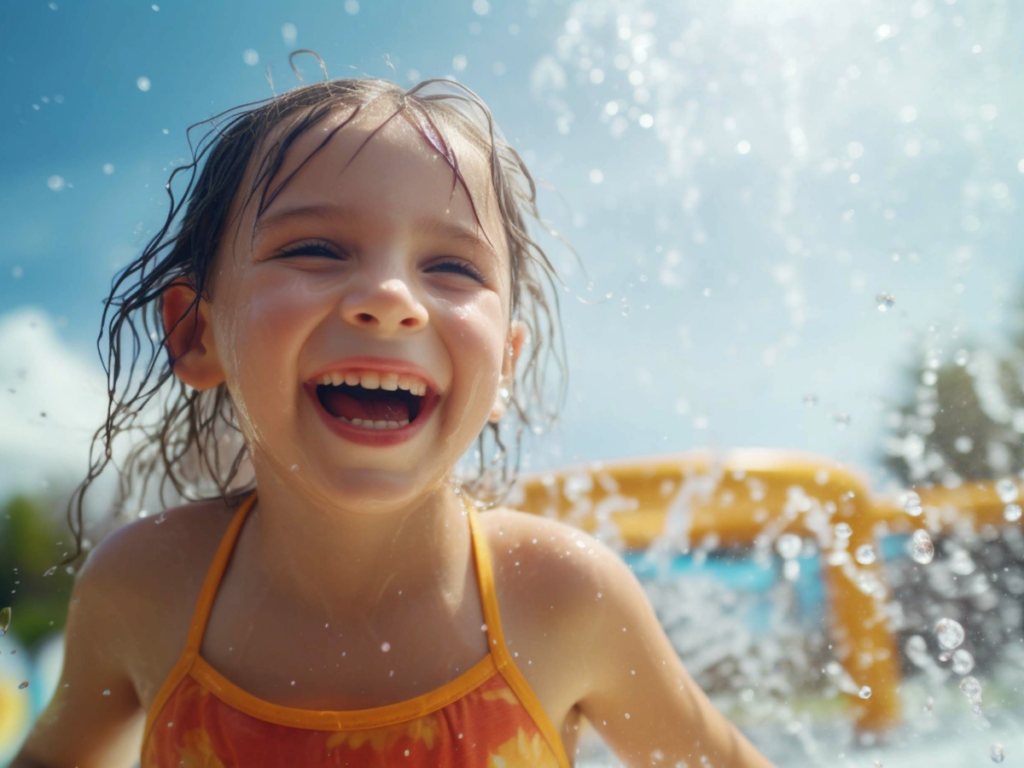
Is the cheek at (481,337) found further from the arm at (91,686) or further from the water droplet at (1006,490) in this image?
the water droplet at (1006,490)

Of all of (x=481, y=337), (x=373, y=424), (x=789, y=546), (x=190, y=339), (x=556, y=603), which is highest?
(x=190, y=339)

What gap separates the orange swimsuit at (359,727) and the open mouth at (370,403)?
467 mm

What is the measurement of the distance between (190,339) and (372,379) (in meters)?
0.59

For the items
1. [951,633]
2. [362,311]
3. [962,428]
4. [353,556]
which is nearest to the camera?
[362,311]

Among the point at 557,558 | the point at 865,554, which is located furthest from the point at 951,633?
the point at 557,558

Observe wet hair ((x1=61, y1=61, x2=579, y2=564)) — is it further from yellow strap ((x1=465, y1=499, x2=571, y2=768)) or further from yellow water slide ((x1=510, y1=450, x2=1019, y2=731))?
yellow water slide ((x1=510, y1=450, x2=1019, y2=731))

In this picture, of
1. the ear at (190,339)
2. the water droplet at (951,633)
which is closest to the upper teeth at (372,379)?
the ear at (190,339)

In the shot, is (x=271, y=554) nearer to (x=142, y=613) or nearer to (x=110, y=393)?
(x=142, y=613)

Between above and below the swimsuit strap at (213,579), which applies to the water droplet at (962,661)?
below

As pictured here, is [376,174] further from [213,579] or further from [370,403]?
[213,579]

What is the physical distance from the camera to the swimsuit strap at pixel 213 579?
1674mm

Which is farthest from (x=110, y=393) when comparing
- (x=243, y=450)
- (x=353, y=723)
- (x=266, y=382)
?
(x=353, y=723)

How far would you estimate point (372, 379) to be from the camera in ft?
4.58

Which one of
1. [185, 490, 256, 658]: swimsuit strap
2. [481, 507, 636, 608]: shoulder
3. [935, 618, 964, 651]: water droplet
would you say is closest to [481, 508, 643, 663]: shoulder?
[481, 507, 636, 608]: shoulder
